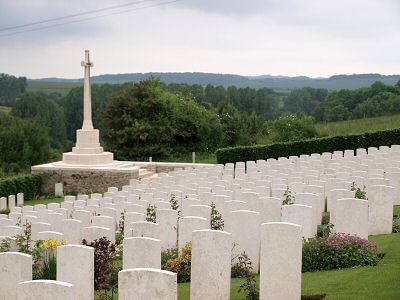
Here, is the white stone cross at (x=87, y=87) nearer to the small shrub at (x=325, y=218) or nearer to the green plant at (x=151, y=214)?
the green plant at (x=151, y=214)

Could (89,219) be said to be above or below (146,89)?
below

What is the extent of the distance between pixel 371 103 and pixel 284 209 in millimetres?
47813

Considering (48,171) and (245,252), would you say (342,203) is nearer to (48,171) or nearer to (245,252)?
(245,252)

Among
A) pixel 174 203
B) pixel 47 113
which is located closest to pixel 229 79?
pixel 47 113

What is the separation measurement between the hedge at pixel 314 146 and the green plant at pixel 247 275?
19358mm

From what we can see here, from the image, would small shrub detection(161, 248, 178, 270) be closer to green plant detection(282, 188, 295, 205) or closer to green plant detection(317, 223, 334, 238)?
green plant detection(317, 223, 334, 238)

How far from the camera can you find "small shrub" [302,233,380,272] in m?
8.54

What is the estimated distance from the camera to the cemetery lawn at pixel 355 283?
716cm

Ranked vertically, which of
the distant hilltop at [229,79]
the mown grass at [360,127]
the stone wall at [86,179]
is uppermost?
the distant hilltop at [229,79]

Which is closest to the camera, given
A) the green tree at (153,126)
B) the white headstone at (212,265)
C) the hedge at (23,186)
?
the white headstone at (212,265)

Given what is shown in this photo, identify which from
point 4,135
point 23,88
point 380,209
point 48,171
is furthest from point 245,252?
point 23,88

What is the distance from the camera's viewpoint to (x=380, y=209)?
10758 millimetres

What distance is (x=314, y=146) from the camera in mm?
27734

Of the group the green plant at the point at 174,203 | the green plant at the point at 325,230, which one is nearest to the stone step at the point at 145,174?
the green plant at the point at 174,203
